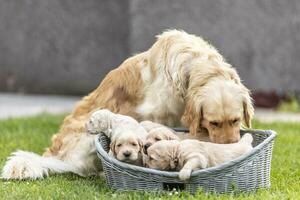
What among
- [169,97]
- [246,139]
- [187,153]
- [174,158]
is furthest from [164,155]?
[169,97]

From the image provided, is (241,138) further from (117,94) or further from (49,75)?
(49,75)

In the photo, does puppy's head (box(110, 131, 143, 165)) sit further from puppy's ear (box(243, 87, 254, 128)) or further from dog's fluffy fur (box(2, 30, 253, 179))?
puppy's ear (box(243, 87, 254, 128))

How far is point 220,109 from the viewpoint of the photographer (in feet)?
19.5

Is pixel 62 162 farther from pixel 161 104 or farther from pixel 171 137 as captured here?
pixel 171 137

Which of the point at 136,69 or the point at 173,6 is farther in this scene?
the point at 173,6

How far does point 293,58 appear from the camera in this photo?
11.2 m

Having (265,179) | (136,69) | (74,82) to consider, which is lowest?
(74,82)

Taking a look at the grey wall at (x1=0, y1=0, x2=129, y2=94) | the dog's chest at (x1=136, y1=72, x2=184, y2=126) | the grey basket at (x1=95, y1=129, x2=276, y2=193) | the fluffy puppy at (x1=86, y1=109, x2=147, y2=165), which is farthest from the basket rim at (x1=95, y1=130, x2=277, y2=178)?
the grey wall at (x1=0, y1=0, x2=129, y2=94)

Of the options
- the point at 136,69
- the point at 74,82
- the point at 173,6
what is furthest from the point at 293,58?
the point at 136,69

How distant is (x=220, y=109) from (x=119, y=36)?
5.85 m

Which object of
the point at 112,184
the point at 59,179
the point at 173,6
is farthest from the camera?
the point at 173,6

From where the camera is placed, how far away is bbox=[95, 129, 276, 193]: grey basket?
5.54 metres

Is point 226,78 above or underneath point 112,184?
above

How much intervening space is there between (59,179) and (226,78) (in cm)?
157
